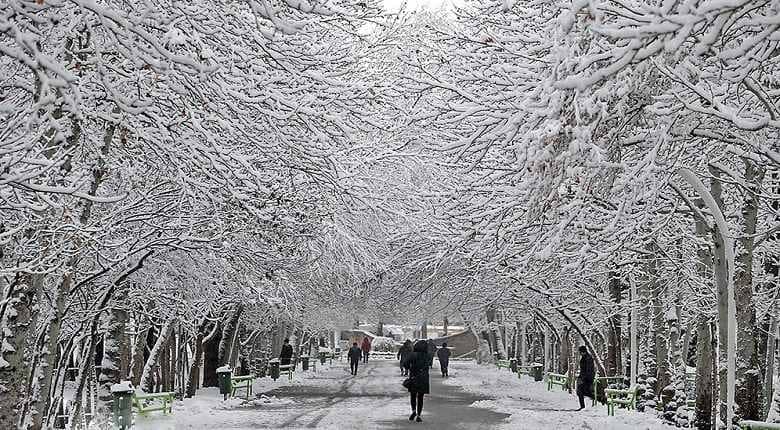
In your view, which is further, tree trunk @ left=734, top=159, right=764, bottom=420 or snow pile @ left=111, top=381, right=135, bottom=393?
snow pile @ left=111, top=381, right=135, bottom=393

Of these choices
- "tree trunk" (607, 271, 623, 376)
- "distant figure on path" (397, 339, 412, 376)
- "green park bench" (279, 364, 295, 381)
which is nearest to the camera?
"tree trunk" (607, 271, 623, 376)

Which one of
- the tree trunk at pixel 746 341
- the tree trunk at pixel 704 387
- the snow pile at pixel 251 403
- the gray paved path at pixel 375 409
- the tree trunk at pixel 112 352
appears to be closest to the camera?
the tree trunk at pixel 746 341

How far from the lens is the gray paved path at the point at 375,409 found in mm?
18469

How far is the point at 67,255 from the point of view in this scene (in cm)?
907

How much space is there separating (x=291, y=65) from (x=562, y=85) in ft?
14.6

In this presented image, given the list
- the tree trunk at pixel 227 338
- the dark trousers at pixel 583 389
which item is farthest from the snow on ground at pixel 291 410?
the dark trousers at pixel 583 389

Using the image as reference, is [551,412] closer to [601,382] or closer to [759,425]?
[601,382]

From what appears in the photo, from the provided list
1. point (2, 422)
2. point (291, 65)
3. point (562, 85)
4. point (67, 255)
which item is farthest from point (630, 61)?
point (2, 422)

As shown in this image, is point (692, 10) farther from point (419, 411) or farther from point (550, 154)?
point (419, 411)

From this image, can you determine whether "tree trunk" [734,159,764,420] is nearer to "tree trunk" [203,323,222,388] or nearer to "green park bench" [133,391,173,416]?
"green park bench" [133,391,173,416]

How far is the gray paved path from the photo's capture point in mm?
18469

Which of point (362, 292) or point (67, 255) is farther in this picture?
point (362, 292)

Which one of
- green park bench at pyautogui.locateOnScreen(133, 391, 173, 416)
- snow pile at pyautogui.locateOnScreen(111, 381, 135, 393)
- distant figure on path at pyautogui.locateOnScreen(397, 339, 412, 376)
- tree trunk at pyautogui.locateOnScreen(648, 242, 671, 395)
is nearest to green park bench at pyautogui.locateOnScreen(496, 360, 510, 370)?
distant figure on path at pyautogui.locateOnScreen(397, 339, 412, 376)

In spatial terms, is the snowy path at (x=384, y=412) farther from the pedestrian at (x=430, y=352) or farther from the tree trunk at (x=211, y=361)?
the tree trunk at (x=211, y=361)
